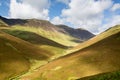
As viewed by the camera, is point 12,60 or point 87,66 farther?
point 12,60

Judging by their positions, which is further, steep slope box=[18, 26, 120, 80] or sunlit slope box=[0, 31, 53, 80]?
sunlit slope box=[0, 31, 53, 80]

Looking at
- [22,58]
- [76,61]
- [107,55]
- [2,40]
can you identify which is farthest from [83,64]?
[2,40]

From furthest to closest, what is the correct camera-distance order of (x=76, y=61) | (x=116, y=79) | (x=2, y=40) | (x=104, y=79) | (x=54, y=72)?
(x=2, y=40), (x=76, y=61), (x=54, y=72), (x=104, y=79), (x=116, y=79)

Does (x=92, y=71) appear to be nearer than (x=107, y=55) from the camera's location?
Yes

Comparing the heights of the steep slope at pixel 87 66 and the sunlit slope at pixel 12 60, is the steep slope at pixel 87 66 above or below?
below

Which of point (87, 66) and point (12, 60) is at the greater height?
point (12, 60)

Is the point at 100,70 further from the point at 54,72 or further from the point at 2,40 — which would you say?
the point at 2,40

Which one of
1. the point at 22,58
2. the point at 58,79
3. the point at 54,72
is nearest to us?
the point at 58,79

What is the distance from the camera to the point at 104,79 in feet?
97.0

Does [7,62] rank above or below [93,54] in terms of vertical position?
above

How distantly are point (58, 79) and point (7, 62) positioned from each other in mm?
48819

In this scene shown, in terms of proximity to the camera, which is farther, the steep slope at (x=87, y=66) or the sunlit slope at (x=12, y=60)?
the sunlit slope at (x=12, y=60)

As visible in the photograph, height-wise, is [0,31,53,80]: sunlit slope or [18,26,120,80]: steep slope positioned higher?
[0,31,53,80]: sunlit slope

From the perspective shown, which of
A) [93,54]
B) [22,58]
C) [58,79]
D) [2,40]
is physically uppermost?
[2,40]
